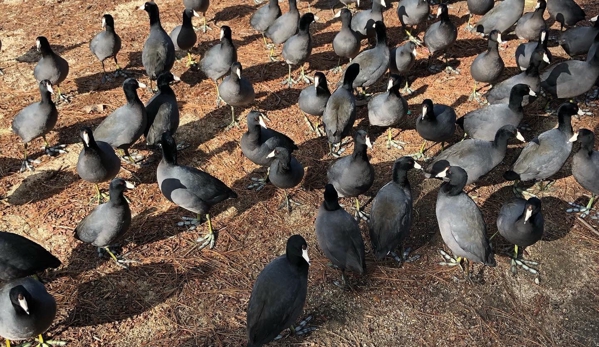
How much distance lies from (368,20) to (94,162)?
5802 millimetres

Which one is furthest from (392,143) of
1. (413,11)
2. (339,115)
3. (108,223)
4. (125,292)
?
(125,292)

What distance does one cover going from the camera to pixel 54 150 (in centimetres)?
785

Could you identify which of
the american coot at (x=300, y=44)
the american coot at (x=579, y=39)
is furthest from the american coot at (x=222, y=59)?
the american coot at (x=579, y=39)

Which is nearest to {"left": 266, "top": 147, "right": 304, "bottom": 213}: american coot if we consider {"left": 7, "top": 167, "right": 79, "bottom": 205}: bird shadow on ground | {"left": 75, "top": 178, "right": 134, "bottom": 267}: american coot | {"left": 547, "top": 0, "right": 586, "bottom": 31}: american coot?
{"left": 75, "top": 178, "right": 134, "bottom": 267}: american coot

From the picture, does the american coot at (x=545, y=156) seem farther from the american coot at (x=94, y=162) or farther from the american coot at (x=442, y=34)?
the american coot at (x=94, y=162)

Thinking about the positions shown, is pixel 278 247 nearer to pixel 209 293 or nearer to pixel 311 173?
pixel 209 293

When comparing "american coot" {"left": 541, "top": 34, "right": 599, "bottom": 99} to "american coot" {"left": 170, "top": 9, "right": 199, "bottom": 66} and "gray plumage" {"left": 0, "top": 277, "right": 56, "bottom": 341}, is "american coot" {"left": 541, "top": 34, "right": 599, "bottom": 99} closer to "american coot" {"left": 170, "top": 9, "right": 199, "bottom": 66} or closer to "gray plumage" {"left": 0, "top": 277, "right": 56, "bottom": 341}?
"american coot" {"left": 170, "top": 9, "right": 199, "bottom": 66}

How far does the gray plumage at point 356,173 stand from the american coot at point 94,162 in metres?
3.03

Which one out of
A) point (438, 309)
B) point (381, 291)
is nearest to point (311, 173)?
point (381, 291)

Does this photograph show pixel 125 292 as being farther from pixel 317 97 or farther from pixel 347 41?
pixel 347 41

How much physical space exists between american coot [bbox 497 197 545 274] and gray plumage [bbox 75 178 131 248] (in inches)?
179

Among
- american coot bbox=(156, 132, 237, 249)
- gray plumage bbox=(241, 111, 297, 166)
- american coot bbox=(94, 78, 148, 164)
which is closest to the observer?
american coot bbox=(156, 132, 237, 249)

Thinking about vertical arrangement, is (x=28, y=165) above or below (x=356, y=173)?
above

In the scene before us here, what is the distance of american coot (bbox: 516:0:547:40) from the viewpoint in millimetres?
9445
